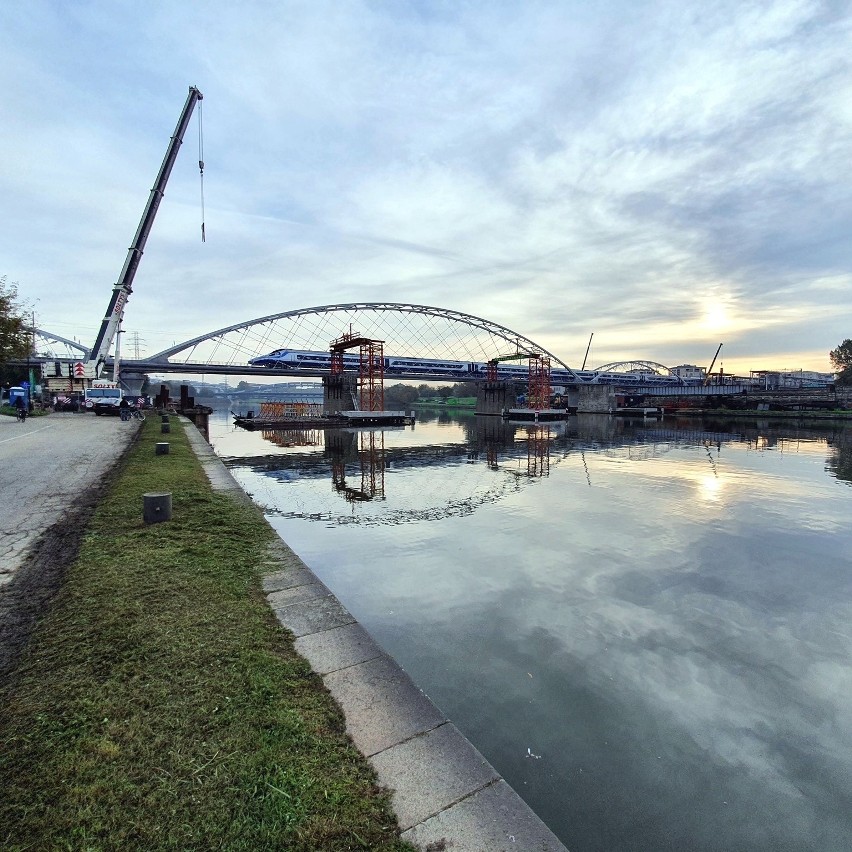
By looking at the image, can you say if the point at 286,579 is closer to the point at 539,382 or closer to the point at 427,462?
the point at 427,462

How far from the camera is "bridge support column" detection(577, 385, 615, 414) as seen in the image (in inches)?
5256

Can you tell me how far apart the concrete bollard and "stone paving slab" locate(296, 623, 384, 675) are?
222 inches

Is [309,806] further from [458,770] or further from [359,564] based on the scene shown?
[359,564]

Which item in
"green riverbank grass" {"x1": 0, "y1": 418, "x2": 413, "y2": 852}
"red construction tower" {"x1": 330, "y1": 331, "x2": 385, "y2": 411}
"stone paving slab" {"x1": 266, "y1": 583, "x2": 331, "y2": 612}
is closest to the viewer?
"green riverbank grass" {"x1": 0, "y1": 418, "x2": 413, "y2": 852}

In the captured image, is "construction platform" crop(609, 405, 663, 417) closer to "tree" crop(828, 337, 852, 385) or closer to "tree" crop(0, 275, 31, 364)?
"tree" crop(828, 337, 852, 385)

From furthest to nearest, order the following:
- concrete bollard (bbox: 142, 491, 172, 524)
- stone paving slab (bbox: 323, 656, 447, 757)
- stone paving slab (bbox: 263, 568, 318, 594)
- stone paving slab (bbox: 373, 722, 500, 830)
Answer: concrete bollard (bbox: 142, 491, 172, 524) < stone paving slab (bbox: 263, 568, 318, 594) < stone paving slab (bbox: 323, 656, 447, 757) < stone paving slab (bbox: 373, 722, 500, 830)

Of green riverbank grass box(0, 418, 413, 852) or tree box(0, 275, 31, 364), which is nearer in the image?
green riverbank grass box(0, 418, 413, 852)

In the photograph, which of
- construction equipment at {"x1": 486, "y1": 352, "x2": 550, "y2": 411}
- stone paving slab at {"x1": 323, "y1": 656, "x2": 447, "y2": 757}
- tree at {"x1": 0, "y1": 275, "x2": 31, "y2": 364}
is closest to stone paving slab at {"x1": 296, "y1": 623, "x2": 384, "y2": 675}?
stone paving slab at {"x1": 323, "y1": 656, "x2": 447, "y2": 757}

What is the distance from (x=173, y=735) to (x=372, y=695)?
169cm

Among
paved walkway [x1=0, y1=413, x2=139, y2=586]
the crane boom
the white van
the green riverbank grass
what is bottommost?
the green riverbank grass

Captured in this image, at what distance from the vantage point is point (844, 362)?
113m

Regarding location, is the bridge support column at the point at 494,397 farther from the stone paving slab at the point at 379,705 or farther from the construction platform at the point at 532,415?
the stone paving slab at the point at 379,705

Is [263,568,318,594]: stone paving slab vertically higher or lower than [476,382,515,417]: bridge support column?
lower

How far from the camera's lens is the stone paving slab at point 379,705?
382 centimetres
